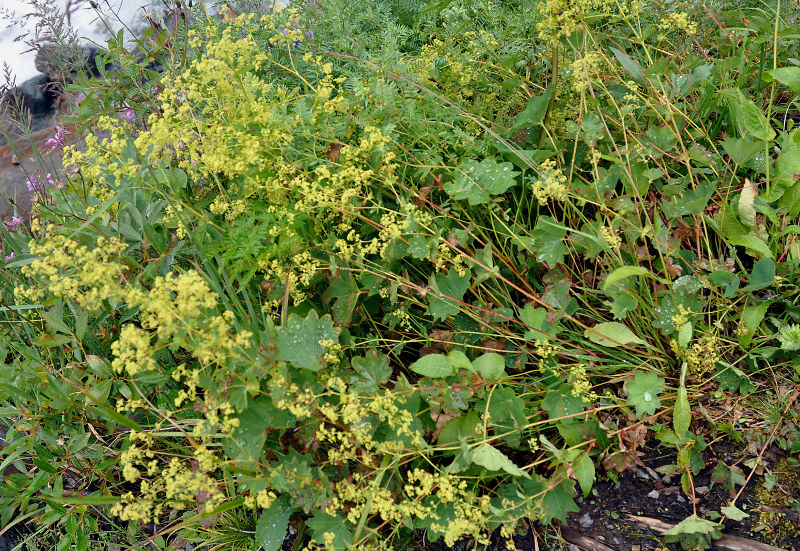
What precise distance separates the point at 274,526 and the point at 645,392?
1323mm

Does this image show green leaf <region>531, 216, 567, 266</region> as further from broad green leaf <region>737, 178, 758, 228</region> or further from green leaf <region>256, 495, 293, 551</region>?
green leaf <region>256, 495, 293, 551</region>

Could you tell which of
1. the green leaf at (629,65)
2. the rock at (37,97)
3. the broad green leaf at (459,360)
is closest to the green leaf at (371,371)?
Result: the broad green leaf at (459,360)

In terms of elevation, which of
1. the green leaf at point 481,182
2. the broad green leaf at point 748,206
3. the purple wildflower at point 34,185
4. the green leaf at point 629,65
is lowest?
the broad green leaf at point 748,206

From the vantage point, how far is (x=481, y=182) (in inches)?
81.9

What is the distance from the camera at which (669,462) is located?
1.88 meters

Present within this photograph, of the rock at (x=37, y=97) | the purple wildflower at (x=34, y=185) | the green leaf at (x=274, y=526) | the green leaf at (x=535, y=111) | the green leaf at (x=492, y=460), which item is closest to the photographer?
the green leaf at (x=492, y=460)

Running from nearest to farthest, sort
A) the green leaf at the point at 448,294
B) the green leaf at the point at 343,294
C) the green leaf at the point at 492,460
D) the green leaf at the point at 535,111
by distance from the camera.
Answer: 1. the green leaf at the point at 492,460
2. the green leaf at the point at 448,294
3. the green leaf at the point at 343,294
4. the green leaf at the point at 535,111

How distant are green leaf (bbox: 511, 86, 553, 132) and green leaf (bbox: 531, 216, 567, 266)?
0.43 metres

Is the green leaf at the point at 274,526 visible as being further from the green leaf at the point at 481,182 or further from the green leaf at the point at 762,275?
the green leaf at the point at 762,275

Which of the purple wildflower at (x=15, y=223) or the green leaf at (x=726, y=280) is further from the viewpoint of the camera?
the purple wildflower at (x=15, y=223)

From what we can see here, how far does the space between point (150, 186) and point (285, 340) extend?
88 centimetres

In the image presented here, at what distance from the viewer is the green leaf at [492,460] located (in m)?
1.59

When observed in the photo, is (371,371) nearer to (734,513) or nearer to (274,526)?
(274,526)

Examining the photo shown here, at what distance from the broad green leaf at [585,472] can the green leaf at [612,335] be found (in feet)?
1.33
